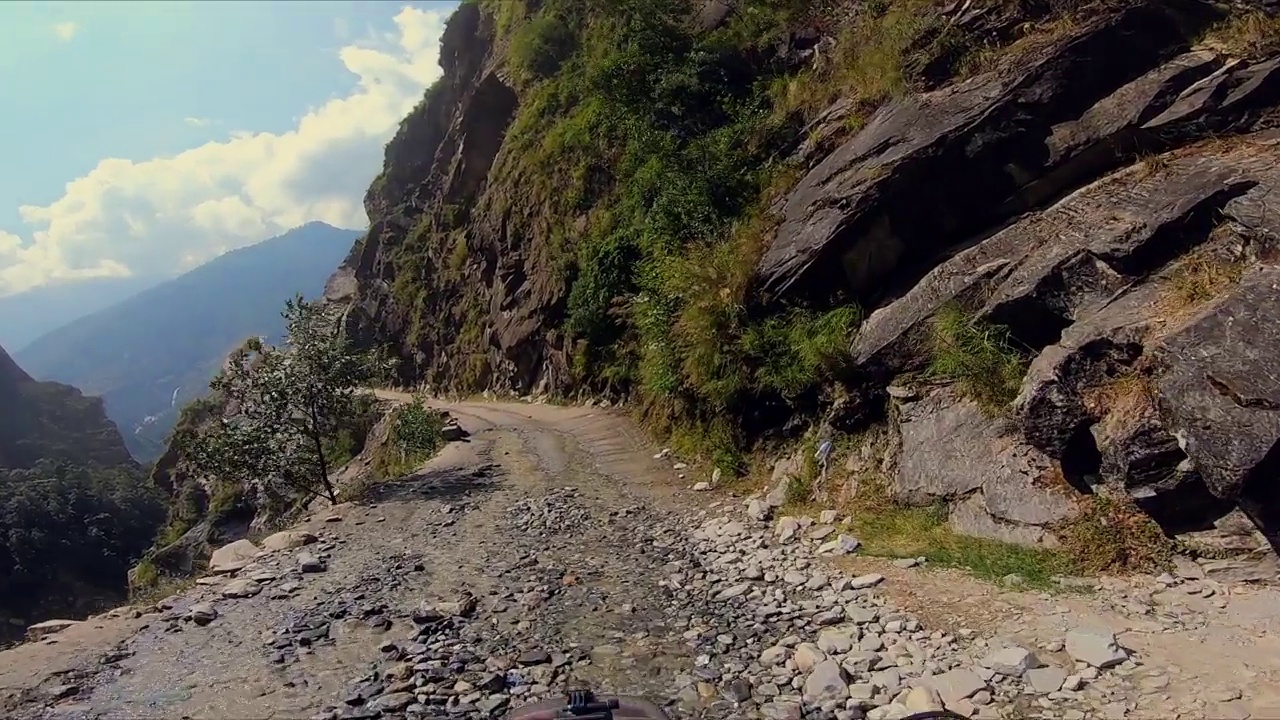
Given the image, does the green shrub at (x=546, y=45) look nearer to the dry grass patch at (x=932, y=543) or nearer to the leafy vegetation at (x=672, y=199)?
the leafy vegetation at (x=672, y=199)

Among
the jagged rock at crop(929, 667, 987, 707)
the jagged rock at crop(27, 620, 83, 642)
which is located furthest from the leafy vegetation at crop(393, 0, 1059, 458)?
the jagged rock at crop(27, 620, 83, 642)

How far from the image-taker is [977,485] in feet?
27.1

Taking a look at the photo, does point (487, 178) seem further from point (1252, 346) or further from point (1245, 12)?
point (1252, 346)

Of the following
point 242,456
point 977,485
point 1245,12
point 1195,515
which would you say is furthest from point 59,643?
point 1245,12

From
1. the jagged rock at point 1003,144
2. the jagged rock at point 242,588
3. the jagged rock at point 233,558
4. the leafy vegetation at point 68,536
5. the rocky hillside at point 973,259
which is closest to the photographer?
the rocky hillside at point 973,259

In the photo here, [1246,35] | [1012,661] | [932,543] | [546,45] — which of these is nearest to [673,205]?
[1246,35]

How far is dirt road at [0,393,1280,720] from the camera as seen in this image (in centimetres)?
550

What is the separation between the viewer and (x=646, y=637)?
293 inches

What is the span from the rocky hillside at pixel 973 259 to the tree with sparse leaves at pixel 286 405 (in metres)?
7.25

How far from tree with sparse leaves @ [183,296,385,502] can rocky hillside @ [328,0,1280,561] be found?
285 inches

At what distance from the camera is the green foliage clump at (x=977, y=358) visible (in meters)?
8.80

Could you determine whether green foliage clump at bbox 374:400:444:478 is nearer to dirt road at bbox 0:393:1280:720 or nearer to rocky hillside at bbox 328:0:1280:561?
rocky hillside at bbox 328:0:1280:561

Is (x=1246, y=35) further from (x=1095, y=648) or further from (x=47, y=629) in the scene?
(x=47, y=629)

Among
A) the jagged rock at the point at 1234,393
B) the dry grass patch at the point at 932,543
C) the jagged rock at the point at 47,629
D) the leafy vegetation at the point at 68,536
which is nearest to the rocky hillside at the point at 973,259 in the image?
the jagged rock at the point at 1234,393
